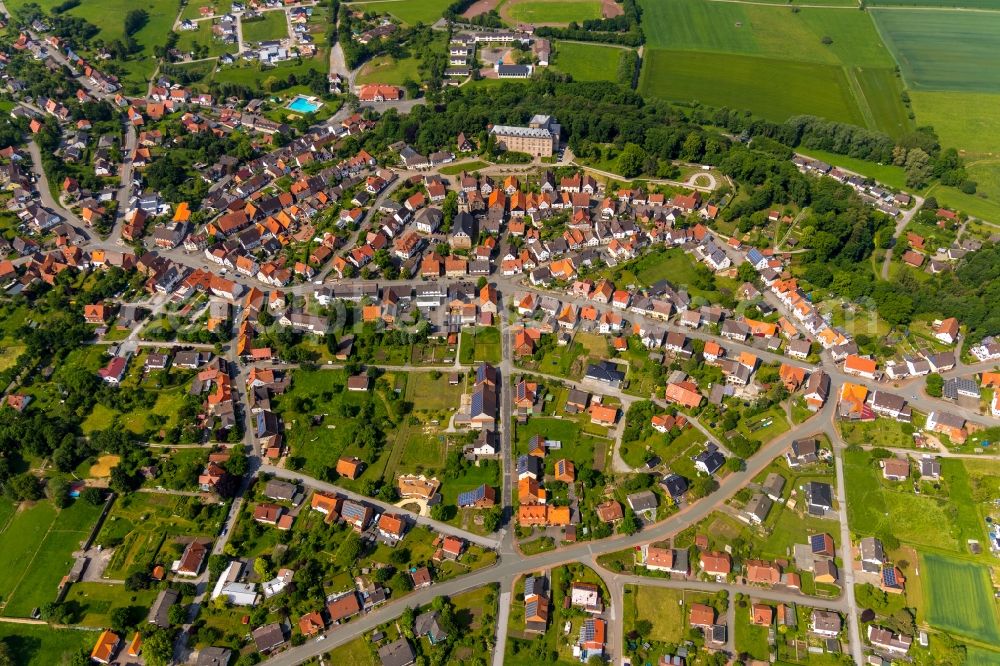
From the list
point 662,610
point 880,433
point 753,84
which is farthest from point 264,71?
point 880,433

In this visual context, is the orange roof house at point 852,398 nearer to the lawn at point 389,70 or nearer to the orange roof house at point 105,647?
the orange roof house at point 105,647

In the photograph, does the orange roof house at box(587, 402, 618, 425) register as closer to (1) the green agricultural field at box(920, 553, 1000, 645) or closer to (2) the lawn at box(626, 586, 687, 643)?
(2) the lawn at box(626, 586, 687, 643)

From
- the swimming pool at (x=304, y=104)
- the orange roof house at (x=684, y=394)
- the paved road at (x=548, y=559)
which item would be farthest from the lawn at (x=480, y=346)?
the swimming pool at (x=304, y=104)

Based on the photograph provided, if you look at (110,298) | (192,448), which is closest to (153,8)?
(110,298)

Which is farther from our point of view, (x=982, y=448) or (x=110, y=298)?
(x=110, y=298)

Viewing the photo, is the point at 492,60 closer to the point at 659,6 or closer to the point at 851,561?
the point at 659,6

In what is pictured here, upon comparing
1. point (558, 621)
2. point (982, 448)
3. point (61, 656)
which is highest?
point (982, 448)
